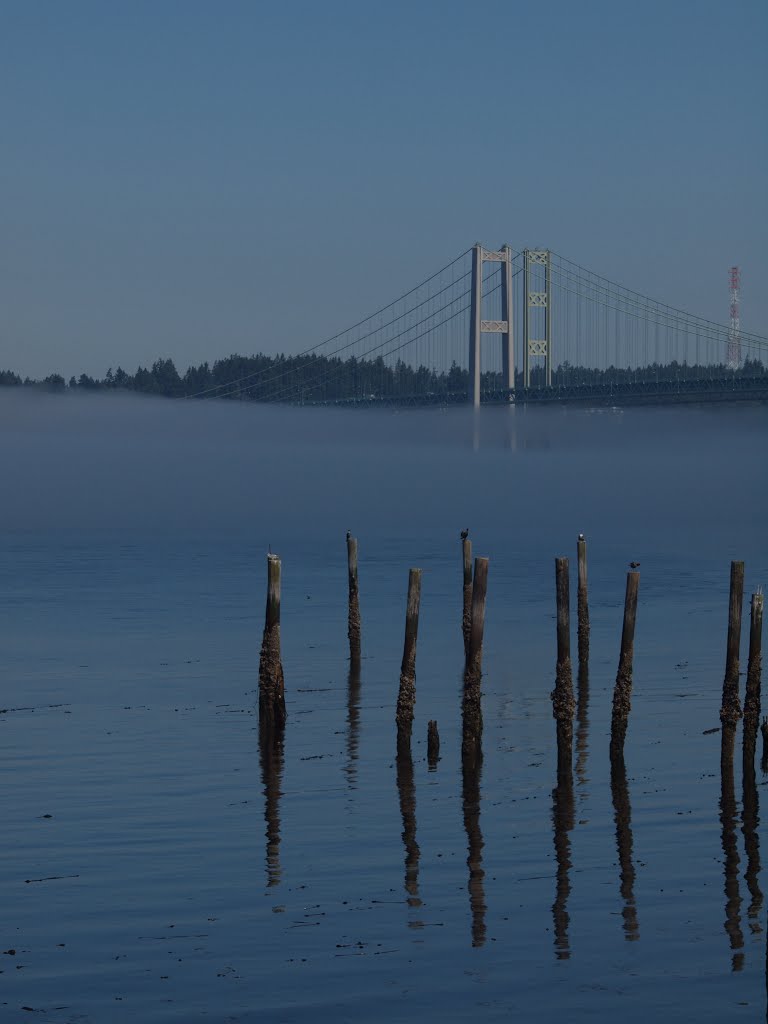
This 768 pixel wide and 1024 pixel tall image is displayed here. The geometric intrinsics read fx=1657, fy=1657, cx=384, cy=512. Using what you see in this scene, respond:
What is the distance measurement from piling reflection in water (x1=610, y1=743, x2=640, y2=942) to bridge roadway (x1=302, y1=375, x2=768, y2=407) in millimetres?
68651

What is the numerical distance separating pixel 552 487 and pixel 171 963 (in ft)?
356

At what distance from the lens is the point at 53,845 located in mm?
16281

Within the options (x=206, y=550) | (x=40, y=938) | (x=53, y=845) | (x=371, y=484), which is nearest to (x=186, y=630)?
(x=53, y=845)

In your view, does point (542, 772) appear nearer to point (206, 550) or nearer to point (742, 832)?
point (742, 832)

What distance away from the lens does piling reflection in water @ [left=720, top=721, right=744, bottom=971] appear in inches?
518

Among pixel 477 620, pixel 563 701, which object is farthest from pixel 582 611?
pixel 477 620

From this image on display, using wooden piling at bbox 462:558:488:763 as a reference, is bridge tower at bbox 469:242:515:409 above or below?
above

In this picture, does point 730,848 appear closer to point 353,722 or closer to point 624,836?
point 624,836

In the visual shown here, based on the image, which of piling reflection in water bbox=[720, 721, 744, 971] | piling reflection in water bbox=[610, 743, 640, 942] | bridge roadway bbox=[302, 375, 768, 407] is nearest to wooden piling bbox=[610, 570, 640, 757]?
piling reflection in water bbox=[610, 743, 640, 942]

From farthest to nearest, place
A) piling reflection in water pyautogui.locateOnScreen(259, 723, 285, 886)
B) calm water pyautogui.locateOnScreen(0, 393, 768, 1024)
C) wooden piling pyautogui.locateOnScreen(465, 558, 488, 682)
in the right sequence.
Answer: wooden piling pyautogui.locateOnScreen(465, 558, 488, 682), piling reflection in water pyautogui.locateOnScreen(259, 723, 285, 886), calm water pyautogui.locateOnScreen(0, 393, 768, 1024)

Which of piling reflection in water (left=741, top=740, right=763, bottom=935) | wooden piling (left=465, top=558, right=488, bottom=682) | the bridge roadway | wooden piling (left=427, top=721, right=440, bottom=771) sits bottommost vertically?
piling reflection in water (left=741, top=740, right=763, bottom=935)

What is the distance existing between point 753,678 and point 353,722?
671cm

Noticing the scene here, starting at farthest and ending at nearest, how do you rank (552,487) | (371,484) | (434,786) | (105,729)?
1. (371,484)
2. (552,487)
3. (105,729)
4. (434,786)

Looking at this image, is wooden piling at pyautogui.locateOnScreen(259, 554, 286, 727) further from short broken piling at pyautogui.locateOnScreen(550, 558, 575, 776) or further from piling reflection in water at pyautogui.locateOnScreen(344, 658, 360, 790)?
short broken piling at pyautogui.locateOnScreen(550, 558, 575, 776)
